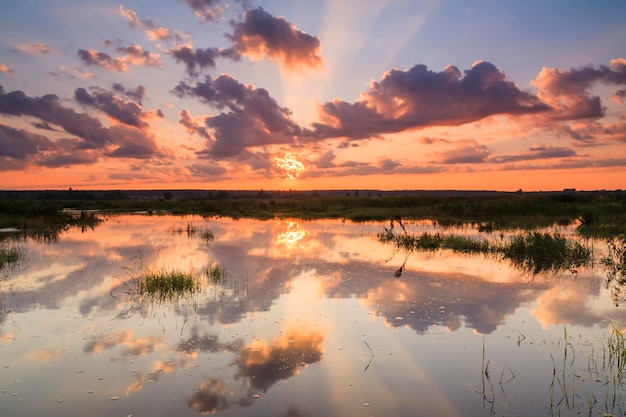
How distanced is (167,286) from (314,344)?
24.9 feet

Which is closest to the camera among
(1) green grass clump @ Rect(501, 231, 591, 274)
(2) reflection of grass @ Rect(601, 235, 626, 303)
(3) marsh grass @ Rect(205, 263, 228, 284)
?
(2) reflection of grass @ Rect(601, 235, 626, 303)

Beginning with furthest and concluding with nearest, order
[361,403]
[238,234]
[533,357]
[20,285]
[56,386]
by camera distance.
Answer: [238,234] < [20,285] < [533,357] < [56,386] < [361,403]

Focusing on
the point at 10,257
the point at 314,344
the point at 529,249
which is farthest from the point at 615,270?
the point at 10,257

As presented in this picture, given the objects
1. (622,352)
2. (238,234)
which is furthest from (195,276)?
(238,234)

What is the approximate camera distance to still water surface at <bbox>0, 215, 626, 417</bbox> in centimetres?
820

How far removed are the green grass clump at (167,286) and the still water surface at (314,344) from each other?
63cm

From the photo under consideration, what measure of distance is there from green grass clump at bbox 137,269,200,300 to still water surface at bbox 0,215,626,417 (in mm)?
627

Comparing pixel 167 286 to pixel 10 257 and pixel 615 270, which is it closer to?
pixel 10 257

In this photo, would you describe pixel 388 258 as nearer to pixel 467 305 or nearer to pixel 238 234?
pixel 467 305

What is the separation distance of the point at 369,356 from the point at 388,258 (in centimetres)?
1379

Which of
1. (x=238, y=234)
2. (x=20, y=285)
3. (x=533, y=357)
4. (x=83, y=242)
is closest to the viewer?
(x=533, y=357)

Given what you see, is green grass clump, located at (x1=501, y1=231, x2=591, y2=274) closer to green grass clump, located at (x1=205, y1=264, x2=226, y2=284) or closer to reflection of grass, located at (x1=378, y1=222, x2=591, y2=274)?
reflection of grass, located at (x1=378, y1=222, x2=591, y2=274)

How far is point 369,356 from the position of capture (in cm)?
1030

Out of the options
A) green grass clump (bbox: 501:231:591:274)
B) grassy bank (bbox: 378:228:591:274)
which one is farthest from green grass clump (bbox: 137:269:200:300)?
→ green grass clump (bbox: 501:231:591:274)
